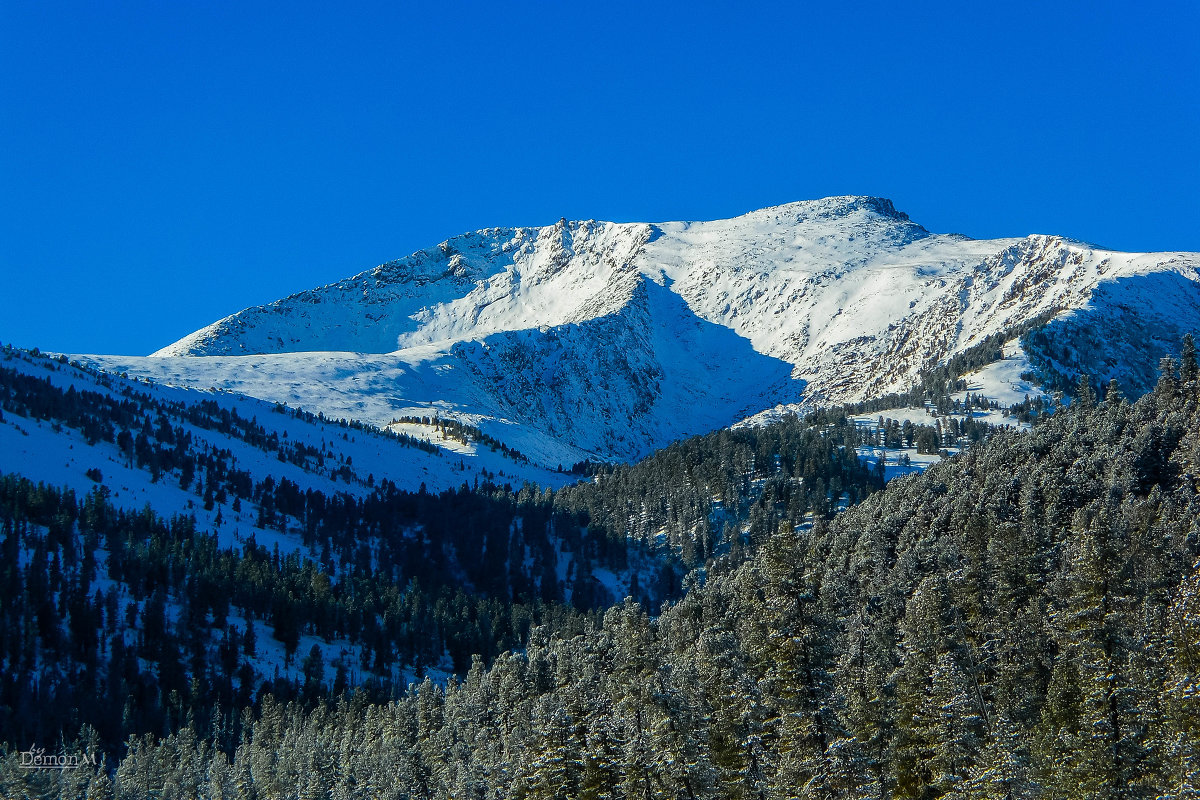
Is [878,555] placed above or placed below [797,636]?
above

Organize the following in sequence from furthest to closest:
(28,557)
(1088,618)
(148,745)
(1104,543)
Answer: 1. (28,557)
2. (148,745)
3. (1104,543)
4. (1088,618)

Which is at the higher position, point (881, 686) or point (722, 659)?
point (722, 659)

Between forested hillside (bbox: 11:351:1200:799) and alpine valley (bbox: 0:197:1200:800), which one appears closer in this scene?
forested hillside (bbox: 11:351:1200:799)

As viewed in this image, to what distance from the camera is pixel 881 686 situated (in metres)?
57.1

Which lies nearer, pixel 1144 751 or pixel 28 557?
pixel 1144 751

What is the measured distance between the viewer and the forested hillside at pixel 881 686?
50.1 metres

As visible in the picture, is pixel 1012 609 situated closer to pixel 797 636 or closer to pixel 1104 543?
pixel 1104 543

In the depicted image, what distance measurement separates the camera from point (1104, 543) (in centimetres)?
7206

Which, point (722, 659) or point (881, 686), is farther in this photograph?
point (722, 659)

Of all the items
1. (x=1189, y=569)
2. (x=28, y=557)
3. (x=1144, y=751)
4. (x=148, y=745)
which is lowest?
(x=1144, y=751)

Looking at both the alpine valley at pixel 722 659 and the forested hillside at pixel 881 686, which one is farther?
the alpine valley at pixel 722 659

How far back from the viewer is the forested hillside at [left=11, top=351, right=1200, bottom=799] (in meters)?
50.1

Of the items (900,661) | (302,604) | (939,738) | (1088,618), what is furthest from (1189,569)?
(302,604)

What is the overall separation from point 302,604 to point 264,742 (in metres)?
63.6
